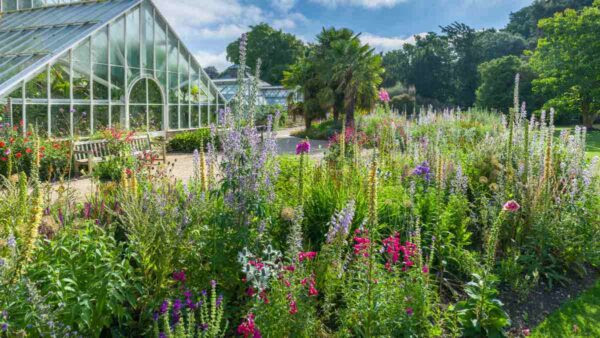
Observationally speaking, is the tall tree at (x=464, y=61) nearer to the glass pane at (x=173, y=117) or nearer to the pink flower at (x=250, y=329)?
the glass pane at (x=173, y=117)

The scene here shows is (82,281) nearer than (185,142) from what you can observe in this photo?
Yes

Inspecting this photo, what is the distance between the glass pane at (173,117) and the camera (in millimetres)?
15820

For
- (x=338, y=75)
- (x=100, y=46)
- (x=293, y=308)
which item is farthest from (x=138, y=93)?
(x=293, y=308)

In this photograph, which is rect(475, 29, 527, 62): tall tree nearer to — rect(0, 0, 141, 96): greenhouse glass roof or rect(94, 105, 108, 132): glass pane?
rect(0, 0, 141, 96): greenhouse glass roof

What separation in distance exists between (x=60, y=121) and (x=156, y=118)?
3.76m

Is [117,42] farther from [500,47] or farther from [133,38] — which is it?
[500,47]

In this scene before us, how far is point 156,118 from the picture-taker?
15250mm

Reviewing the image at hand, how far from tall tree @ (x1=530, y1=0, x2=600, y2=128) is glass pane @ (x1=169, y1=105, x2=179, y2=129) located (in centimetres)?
1909

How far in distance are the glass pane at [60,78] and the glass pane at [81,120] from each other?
51 cm

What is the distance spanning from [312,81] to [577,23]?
13690 millimetres

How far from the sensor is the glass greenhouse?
36.5ft

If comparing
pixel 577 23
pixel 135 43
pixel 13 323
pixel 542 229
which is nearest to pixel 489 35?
pixel 577 23

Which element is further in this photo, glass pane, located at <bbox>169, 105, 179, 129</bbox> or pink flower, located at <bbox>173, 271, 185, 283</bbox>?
glass pane, located at <bbox>169, 105, 179, 129</bbox>

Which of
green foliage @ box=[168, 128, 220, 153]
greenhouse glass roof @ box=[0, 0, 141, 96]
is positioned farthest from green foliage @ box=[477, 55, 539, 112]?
greenhouse glass roof @ box=[0, 0, 141, 96]
